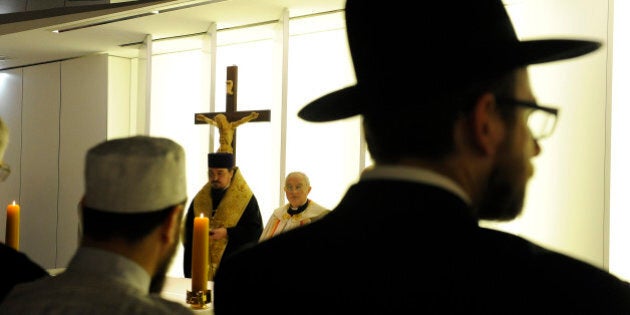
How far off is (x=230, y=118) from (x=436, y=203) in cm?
650

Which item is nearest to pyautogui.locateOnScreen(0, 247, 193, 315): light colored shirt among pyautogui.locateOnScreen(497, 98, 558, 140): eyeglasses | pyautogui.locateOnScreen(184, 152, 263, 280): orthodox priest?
pyautogui.locateOnScreen(497, 98, 558, 140): eyeglasses

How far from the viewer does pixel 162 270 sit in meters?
1.70

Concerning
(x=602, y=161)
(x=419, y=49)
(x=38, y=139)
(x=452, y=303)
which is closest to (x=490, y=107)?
(x=419, y=49)

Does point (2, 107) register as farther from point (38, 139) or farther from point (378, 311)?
point (378, 311)

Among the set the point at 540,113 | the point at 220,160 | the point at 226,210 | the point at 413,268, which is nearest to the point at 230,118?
the point at 220,160

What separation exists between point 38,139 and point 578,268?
10899mm

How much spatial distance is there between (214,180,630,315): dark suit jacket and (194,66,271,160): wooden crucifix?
617 cm

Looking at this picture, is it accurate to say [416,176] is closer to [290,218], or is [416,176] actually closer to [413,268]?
[413,268]

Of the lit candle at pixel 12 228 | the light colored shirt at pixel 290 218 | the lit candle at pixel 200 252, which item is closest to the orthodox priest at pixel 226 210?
the light colored shirt at pixel 290 218

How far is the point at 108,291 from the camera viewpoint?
1.46m

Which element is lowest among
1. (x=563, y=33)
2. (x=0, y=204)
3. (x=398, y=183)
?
(x=0, y=204)

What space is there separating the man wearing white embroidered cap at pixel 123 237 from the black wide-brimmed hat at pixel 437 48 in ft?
2.39

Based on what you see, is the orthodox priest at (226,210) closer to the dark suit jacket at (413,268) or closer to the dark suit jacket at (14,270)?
the dark suit jacket at (14,270)

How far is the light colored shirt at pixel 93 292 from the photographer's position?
4.56 feet
